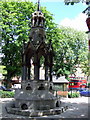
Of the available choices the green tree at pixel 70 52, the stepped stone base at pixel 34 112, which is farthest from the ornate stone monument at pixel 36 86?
the green tree at pixel 70 52

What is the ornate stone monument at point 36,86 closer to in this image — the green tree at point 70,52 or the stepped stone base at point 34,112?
the stepped stone base at point 34,112

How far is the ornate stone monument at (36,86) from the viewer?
1478 cm

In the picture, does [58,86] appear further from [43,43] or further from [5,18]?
[43,43]

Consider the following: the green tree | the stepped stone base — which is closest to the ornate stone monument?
the stepped stone base

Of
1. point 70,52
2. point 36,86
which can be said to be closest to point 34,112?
point 36,86

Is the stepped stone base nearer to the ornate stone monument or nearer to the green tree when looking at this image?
the ornate stone monument

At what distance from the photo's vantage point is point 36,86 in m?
16.0

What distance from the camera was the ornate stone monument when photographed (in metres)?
14.8

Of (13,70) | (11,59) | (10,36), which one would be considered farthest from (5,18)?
(13,70)

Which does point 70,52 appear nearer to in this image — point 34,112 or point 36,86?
point 36,86

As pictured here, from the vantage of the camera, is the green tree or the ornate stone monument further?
the green tree

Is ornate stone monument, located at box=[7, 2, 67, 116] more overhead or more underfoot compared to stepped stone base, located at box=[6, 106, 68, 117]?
more overhead

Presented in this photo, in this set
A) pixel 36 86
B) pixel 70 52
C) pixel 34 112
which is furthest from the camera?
pixel 70 52

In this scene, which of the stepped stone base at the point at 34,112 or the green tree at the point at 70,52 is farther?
the green tree at the point at 70,52
